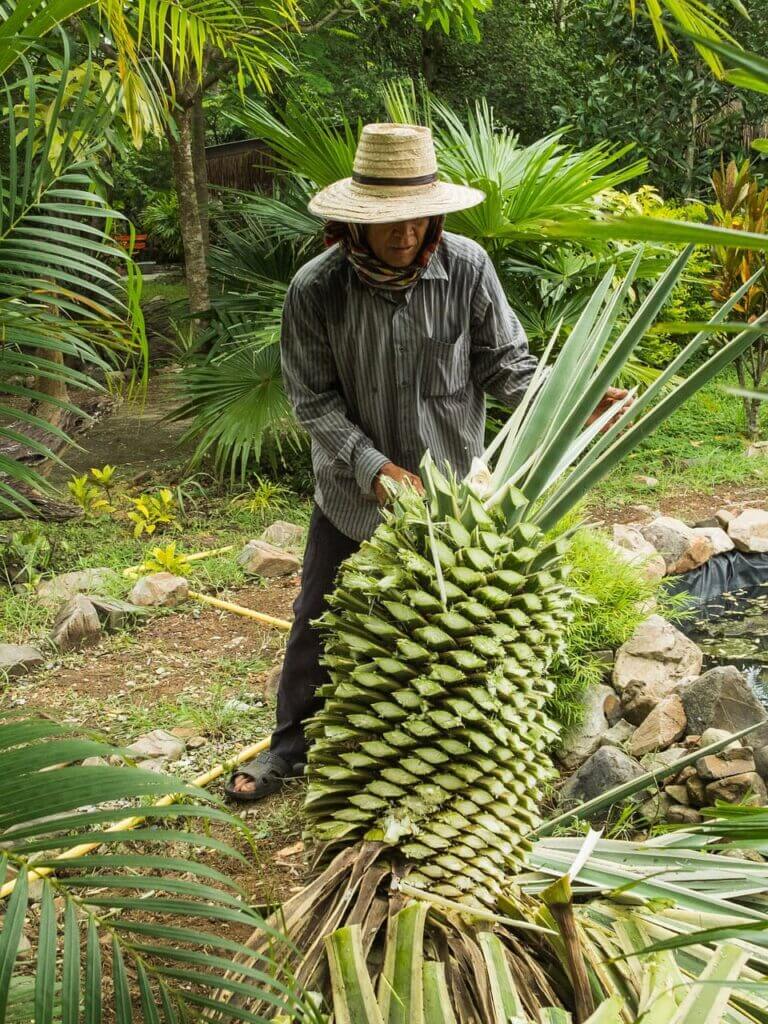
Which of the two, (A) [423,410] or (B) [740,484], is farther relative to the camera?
(B) [740,484]

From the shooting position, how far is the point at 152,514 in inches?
229

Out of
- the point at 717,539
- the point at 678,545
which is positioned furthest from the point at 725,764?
the point at 717,539

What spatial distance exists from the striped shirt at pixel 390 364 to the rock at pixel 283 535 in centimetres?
256

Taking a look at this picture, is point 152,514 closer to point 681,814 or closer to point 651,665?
point 651,665

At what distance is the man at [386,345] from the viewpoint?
260 cm

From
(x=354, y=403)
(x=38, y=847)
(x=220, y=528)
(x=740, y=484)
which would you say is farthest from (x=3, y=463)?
(x=740, y=484)

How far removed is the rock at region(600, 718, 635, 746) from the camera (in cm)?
359

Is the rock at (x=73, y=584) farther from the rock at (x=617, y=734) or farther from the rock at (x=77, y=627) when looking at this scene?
the rock at (x=617, y=734)

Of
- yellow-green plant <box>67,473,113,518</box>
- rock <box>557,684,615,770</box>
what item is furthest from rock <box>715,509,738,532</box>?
yellow-green plant <box>67,473,113,518</box>

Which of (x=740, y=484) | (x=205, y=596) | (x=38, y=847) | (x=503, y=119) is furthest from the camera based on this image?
(x=503, y=119)

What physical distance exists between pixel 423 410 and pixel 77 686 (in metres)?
2.01

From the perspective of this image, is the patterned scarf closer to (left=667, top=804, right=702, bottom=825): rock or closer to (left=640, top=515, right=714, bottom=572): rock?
(left=667, top=804, right=702, bottom=825): rock

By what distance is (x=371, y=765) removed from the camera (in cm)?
178

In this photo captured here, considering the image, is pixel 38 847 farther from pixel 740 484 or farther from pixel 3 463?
pixel 740 484
